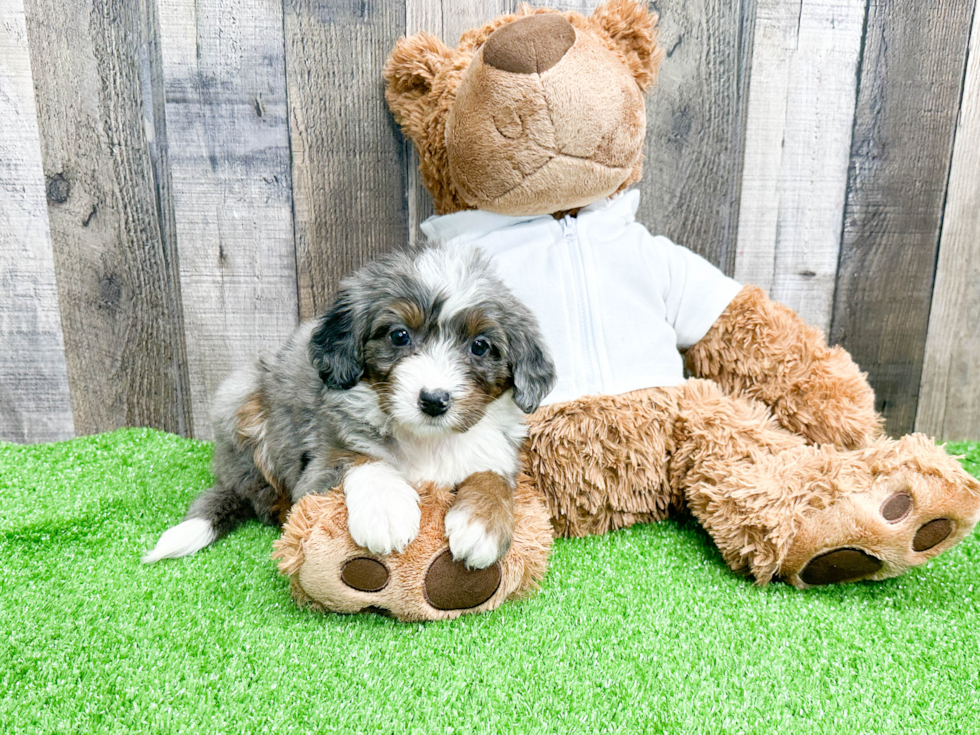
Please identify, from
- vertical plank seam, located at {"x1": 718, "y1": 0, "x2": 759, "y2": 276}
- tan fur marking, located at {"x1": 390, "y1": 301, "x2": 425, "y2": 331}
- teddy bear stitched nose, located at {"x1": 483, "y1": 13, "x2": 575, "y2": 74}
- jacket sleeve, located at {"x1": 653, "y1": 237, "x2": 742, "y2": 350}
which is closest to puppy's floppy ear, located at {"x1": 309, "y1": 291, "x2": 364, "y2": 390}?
tan fur marking, located at {"x1": 390, "y1": 301, "x2": 425, "y2": 331}

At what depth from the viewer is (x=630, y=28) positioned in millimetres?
2293

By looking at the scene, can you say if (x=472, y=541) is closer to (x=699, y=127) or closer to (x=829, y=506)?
(x=829, y=506)

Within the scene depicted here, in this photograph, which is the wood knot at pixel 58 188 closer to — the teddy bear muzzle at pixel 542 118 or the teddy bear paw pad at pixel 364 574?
the teddy bear muzzle at pixel 542 118

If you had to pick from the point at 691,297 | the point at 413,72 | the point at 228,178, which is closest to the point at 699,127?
the point at 691,297

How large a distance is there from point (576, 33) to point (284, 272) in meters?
1.52

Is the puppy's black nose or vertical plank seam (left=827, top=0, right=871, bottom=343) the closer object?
the puppy's black nose

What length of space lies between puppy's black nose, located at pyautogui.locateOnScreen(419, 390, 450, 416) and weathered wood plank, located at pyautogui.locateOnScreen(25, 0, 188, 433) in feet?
5.47

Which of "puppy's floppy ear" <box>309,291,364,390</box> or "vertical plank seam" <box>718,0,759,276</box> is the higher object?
"vertical plank seam" <box>718,0,759,276</box>

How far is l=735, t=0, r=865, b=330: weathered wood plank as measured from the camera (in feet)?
9.22

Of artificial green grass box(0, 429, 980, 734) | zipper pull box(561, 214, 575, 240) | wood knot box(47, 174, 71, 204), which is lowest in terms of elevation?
artificial green grass box(0, 429, 980, 734)

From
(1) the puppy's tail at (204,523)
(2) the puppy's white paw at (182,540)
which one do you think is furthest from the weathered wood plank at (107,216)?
(2) the puppy's white paw at (182,540)

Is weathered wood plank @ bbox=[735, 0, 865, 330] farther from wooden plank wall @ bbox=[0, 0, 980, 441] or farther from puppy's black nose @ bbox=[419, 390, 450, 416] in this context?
puppy's black nose @ bbox=[419, 390, 450, 416]

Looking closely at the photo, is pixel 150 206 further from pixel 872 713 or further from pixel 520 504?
pixel 872 713

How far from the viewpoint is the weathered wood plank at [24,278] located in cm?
267
